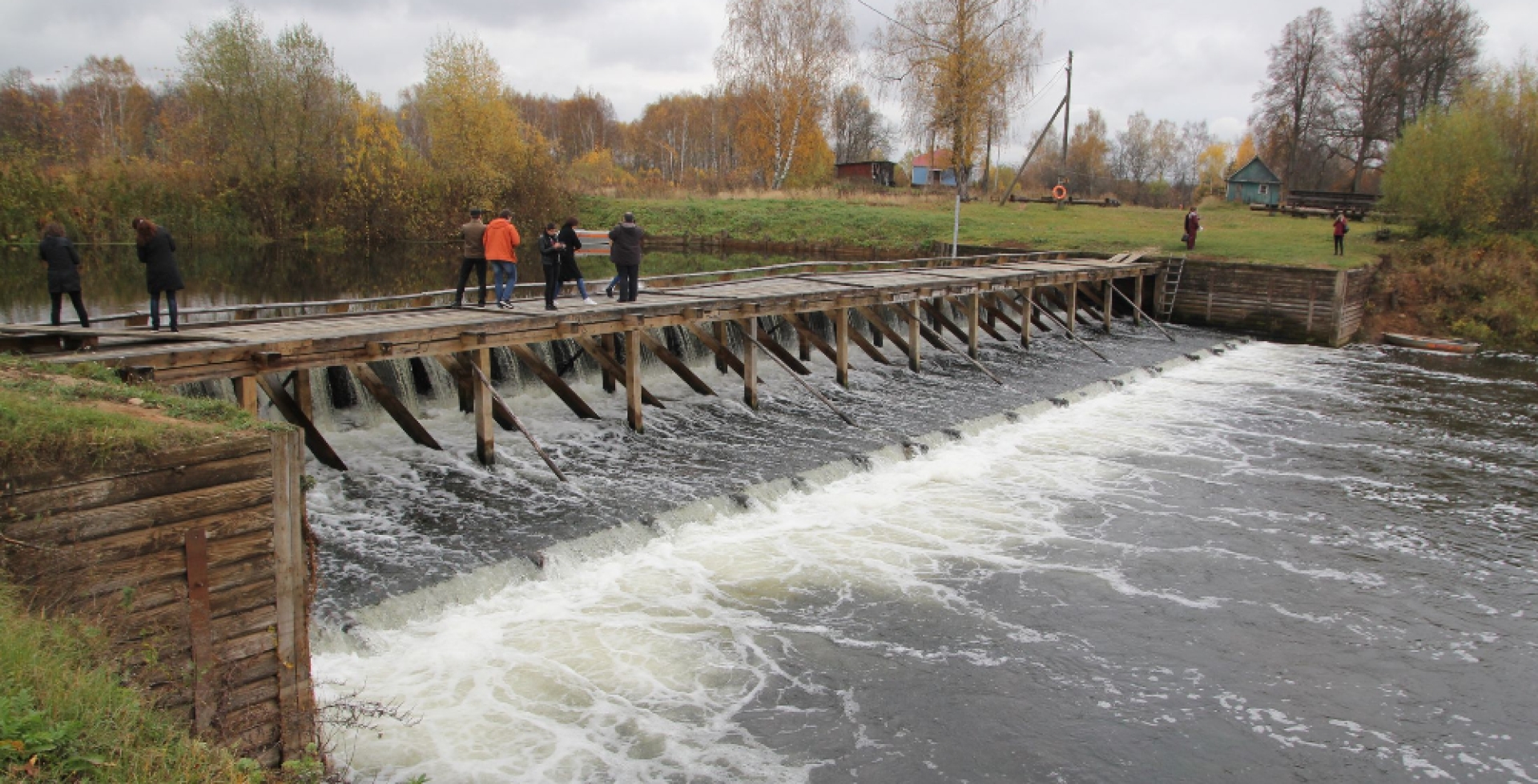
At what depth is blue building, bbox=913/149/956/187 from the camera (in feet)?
166

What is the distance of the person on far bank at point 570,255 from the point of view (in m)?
14.4

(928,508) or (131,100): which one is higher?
(131,100)

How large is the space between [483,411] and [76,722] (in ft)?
27.0

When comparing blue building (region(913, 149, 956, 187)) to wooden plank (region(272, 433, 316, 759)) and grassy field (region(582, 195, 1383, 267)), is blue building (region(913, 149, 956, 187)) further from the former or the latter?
wooden plank (region(272, 433, 316, 759))

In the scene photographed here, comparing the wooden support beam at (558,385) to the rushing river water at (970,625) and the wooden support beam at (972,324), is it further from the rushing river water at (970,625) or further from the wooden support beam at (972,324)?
the wooden support beam at (972,324)

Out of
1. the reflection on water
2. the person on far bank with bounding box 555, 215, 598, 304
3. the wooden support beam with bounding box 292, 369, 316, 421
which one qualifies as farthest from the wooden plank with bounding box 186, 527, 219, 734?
the reflection on water

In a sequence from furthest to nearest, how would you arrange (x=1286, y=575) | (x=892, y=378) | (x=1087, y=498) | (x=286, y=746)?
(x=892, y=378) < (x=1087, y=498) < (x=1286, y=575) < (x=286, y=746)

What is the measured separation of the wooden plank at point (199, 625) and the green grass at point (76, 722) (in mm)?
298

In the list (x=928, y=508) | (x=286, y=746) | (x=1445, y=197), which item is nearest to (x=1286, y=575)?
(x=928, y=508)

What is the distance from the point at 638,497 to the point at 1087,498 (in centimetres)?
584

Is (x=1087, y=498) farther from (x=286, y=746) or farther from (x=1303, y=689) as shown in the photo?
(x=286, y=746)

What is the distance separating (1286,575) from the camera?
1070 centimetres

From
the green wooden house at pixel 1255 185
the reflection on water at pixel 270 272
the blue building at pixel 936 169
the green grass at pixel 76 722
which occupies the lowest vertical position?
the green grass at pixel 76 722

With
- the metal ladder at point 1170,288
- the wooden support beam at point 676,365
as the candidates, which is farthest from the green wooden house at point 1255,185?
the wooden support beam at point 676,365
